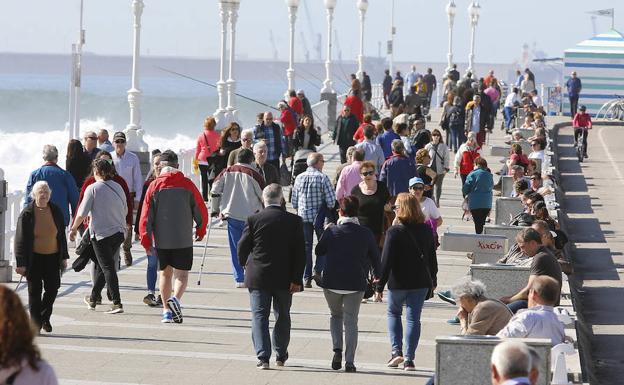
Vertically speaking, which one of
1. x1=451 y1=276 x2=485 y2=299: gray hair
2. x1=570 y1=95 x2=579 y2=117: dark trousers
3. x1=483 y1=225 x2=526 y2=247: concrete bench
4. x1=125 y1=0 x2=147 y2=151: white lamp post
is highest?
x1=570 y1=95 x2=579 y2=117: dark trousers

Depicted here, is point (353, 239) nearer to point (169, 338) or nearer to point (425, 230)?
point (425, 230)

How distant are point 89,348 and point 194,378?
61.1 inches

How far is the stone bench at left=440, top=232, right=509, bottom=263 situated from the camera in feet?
56.2

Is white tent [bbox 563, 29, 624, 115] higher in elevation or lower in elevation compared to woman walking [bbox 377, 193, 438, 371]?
higher

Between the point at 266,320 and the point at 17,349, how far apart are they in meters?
6.07

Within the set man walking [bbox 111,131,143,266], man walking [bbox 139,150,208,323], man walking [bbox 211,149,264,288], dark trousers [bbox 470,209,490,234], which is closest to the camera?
man walking [bbox 139,150,208,323]

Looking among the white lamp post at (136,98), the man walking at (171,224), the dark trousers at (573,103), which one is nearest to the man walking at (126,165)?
the man walking at (171,224)

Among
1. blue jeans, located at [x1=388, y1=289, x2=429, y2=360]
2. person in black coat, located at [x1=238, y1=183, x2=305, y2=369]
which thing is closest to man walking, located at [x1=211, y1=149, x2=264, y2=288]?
person in black coat, located at [x1=238, y1=183, x2=305, y2=369]

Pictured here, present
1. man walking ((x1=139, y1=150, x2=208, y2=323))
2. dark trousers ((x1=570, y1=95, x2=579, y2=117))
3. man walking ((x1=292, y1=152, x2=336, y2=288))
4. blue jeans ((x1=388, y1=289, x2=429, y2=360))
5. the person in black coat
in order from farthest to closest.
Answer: dark trousers ((x1=570, y1=95, x2=579, y2=117)) < man walking ((x1=292, y1=152, x2=336, y2=288)) < man walking ((x1=139, y1=150, x2=208, y2=323)) < blue jeans ((x1=388, y1=289, x2=429, y2=360)) < the person in black coat

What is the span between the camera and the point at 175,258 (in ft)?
47.8

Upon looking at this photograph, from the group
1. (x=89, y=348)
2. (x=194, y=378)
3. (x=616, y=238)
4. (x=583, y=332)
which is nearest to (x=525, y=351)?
(x=194, y=378)

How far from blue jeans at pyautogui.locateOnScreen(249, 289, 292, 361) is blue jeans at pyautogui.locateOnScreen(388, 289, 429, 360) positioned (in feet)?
2.81

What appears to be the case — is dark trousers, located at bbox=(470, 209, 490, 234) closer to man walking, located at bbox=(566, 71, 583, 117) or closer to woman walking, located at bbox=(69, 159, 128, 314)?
woman walking, located at bbox=(69, 159, 128, 314)

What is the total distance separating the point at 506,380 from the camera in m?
6.95
